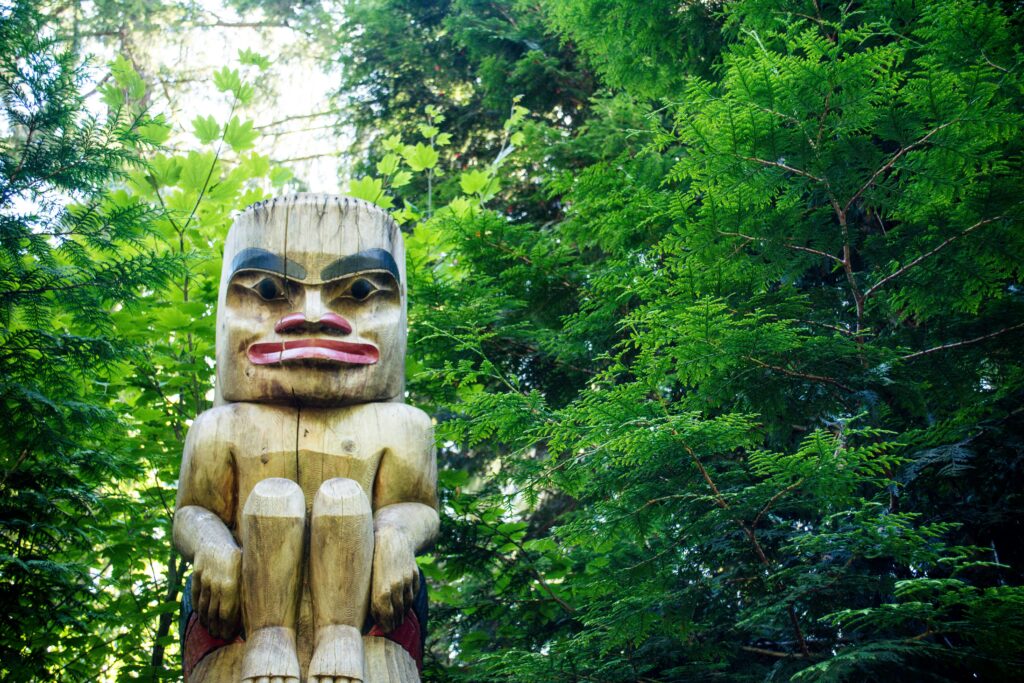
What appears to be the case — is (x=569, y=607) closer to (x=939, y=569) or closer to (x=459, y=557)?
(x=459, y=557)

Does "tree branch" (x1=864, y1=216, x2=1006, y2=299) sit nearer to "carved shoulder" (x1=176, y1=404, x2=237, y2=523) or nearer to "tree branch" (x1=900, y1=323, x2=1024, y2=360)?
"tree branch" (x1=900, y1=323, x2=1024, y2=360)

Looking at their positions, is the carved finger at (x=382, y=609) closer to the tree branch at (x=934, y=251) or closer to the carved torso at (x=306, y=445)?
the carved torso at (x=306, y=445)

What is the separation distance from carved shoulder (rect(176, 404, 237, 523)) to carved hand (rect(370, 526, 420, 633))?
29.0 inches

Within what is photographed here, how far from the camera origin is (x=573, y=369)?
6.05 meters

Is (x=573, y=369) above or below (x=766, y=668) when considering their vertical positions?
above

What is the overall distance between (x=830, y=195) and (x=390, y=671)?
Answer: 2857 millimetres

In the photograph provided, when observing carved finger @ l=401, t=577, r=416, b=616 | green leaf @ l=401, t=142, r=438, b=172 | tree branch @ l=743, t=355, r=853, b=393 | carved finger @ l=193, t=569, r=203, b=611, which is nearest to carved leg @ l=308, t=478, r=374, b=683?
carved finger @ l=401, t=577, r=416, b=616

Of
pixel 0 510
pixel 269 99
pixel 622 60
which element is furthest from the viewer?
pixel 269 99

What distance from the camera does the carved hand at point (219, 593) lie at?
140 inches

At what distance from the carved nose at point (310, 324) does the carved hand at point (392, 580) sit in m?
0.96

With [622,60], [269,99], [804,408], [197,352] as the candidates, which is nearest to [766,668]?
[804,408]

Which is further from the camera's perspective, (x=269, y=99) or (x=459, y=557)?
(x=269, y=99)

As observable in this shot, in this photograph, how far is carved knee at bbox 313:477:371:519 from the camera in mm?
3633

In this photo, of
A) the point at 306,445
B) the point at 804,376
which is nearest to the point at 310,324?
the point at 306,445
